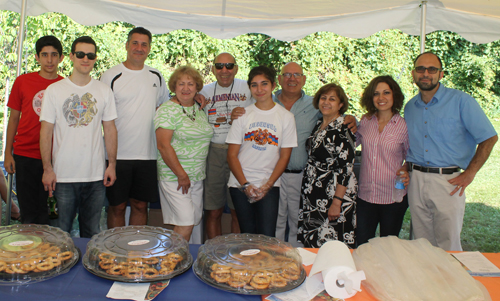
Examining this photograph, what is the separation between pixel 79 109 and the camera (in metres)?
2.64

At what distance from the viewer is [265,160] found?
2.80 m

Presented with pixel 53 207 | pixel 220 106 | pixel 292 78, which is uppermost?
pixel 292 78

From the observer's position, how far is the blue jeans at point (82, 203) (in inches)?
106

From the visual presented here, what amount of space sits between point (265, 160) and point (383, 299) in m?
1.45

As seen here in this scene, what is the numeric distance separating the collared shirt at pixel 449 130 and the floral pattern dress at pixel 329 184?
525mm

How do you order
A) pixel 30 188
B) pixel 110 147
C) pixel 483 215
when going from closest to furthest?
pixel 110 147 → pixel 30 188 → pixel 483 215

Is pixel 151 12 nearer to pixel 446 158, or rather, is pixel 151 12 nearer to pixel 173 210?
pixel 173 210

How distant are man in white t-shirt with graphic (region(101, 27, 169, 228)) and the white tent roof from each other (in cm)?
99

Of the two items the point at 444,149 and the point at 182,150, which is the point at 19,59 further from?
the point at 444,149

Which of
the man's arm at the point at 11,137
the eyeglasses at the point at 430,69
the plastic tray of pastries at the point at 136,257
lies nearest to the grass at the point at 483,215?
the man's arm at the point at 11,137

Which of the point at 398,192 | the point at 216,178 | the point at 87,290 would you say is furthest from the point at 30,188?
the point at 398,192

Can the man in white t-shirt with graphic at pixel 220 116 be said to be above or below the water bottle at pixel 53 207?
above

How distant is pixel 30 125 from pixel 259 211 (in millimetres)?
1855

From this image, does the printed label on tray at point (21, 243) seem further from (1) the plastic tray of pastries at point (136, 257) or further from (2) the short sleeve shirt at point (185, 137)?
(2) the short sleeve shirt at point (185, 137)
